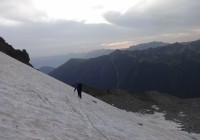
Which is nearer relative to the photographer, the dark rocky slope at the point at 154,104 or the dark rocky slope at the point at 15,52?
the dark rocky slope at the point at 154,104

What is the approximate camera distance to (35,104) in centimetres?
2172

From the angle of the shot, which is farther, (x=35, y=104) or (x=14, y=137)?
(x=35, y=104)

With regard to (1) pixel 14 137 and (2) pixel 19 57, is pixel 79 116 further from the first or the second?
(2) pixel 19 57

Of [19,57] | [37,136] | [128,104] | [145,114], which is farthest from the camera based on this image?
[19,57]

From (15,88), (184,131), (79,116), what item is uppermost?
(15,88)

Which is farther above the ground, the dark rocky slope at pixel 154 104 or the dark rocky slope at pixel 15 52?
the dark rocky slope at pixel 15 52

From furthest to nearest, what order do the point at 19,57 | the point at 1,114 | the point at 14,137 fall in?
the point at 19,57 < the point at 1,114 < the point at 14,137

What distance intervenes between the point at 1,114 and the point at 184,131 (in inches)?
980

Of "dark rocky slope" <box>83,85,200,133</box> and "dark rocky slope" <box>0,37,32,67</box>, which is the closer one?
"dark rocky slope" <box>83,85,200,133</box>

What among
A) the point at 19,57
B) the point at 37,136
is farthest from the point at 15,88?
the point at 19,57

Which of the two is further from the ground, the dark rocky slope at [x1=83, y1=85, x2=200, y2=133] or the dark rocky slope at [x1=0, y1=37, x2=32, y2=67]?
the dark rocky slope at [x1=0, y1=37, x2=32, y2=67]

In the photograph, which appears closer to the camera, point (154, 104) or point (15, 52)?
point (154, 104)

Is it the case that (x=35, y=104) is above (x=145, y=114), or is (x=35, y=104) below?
above

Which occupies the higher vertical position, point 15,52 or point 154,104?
point 15,52
